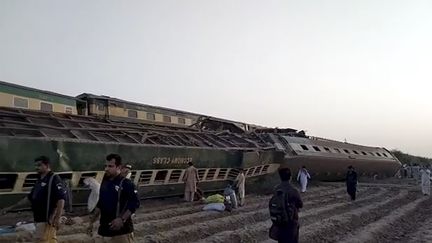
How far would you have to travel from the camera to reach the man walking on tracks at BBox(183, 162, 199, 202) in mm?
17234

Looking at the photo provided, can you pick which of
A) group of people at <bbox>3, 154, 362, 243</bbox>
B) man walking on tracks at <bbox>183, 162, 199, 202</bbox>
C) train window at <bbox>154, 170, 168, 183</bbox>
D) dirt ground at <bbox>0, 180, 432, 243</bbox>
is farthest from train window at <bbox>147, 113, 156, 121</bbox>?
group of people at <bbox>3, 154, 362, 243</bbox>

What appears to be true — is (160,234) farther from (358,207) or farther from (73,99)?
(73,99)

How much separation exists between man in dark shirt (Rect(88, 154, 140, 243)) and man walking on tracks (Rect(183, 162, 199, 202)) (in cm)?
1162

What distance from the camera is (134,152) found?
15141 millimetres

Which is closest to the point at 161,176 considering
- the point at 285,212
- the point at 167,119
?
the point at 167,119

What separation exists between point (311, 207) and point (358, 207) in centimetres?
191

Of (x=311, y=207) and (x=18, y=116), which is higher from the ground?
(x=18, y=116)

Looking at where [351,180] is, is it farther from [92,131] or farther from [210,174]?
[92,131]

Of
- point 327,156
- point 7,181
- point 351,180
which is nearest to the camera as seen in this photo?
point 7,181

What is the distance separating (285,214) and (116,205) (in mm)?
2399

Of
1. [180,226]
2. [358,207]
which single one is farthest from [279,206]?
[358,207]

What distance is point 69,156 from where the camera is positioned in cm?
1305

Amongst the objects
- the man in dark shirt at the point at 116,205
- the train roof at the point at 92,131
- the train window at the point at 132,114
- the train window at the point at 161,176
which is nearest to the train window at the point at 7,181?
the train roof at the point at 92,131

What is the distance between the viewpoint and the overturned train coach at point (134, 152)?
474 inches
